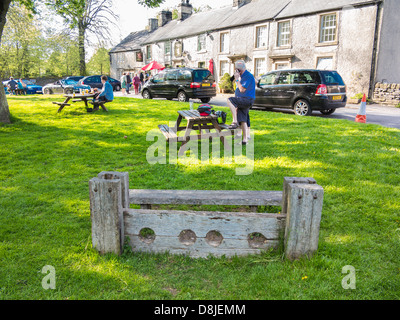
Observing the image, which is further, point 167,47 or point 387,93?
point 167,47

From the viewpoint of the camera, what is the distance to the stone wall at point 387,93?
17594mm

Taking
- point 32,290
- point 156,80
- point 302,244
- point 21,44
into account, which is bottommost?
point 32,290

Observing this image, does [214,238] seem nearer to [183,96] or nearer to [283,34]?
[183,96]

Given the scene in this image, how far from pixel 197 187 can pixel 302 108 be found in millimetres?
9105

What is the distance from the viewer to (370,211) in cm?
385

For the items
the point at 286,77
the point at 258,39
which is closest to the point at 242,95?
the point at 286,77

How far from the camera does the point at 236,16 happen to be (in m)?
28.2

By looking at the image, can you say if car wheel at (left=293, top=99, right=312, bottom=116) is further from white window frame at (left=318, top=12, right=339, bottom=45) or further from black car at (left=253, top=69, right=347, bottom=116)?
white window frame at (left=318, top=12, right=339, bottom=45)

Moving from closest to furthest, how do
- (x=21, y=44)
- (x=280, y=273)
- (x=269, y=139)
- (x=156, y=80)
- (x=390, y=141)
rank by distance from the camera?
(x=280, y=273)
(x=390, y=141)
(x=269, y=139)
(x=156, y=80)
(x=21, y=44)

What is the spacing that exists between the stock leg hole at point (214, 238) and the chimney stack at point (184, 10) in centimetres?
3828

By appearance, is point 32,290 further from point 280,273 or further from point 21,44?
point 21,44

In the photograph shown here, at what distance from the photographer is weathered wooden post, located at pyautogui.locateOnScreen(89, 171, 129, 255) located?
9.26ft

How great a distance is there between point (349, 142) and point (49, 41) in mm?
41499

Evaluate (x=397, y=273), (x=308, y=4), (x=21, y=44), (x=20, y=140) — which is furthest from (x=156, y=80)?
(x=21, y=44)
